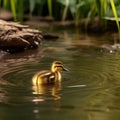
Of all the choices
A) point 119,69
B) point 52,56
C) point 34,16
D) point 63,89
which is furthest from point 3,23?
point 34,16

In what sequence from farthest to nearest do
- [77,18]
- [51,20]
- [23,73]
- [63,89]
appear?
1. [51,20]
2. [77,18]
3. [23,73]
4. [63,89]

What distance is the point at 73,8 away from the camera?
11500 mm

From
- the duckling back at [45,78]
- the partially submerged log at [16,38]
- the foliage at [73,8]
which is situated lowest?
the duckling back at [45,78]

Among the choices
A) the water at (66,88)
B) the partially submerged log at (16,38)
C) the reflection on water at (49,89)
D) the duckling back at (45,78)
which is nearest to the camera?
the water at (66,88)

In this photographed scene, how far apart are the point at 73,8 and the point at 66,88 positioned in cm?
610

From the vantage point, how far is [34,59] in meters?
7.64

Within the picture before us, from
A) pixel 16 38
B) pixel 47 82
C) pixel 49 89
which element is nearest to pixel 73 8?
pixel 16 38

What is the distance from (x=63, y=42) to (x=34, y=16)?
4103 millimetres

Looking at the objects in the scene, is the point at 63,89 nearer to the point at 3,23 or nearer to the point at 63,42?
the point at 3,23

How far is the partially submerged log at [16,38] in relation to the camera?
832 cm

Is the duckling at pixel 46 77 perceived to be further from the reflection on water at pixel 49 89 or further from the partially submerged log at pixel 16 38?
the partially submerged log at pixel 16 38

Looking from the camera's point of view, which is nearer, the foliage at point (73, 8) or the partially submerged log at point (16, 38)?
the partially submerged log at point (16, 38)

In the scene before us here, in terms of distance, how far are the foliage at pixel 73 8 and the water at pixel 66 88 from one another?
123cm

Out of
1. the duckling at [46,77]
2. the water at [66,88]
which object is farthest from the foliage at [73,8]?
the duckling at [46,77]
